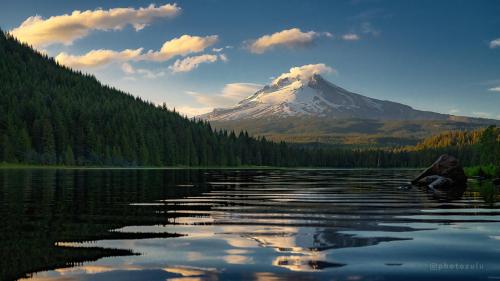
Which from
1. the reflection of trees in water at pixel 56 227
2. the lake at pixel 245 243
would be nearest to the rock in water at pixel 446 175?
the lake at pixel 245 243

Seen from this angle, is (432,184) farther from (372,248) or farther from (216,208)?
(372,248)

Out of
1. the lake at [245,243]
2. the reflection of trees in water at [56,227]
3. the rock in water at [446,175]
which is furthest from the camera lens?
the rock in water at [446,175]

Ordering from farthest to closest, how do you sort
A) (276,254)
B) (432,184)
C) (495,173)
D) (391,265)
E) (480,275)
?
1. (495,173)
2. (432,184)
3. (276,254)
4. (391,265)
5. (480,275)

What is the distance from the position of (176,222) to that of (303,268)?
9.68 meters

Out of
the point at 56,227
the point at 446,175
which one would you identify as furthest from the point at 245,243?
the point at 446,175

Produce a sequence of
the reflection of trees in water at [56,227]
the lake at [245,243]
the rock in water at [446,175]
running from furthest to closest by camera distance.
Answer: the rock in water at [446,175] → the reflection of trees in water at [56,227] → the lake at [245,243]

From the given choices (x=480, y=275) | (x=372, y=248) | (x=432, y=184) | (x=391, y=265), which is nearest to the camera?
(x=480, y=275)

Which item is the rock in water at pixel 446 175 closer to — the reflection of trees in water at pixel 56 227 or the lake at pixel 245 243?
the lake at pixel 245 243

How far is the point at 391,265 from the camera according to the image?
42.9ft

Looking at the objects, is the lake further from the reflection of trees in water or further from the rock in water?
the rock in water

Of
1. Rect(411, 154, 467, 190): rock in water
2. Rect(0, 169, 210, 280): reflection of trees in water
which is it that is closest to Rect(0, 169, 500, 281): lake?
Rect(0, 169, 210, 280): reflection of trees in water

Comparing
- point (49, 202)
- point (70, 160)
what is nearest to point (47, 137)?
point (70, 160)

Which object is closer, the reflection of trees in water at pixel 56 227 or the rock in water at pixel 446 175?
the reflection of trees in water at pixel 56 227

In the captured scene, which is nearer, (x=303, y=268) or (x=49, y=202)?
(x=303, y=268)
